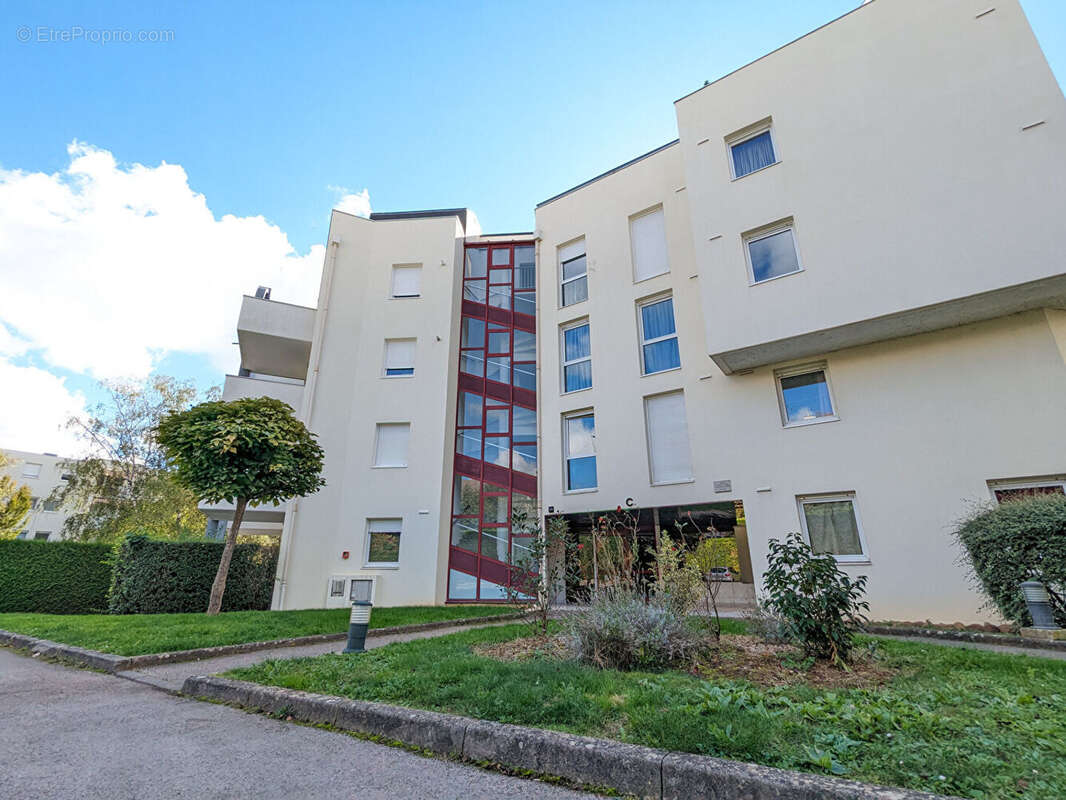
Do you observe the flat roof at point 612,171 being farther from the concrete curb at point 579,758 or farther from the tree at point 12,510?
the tree at point 12,510

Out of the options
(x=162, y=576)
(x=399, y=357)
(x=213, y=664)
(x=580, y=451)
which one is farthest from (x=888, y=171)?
(x=162, y=576)

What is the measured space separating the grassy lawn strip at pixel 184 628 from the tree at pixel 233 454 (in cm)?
182

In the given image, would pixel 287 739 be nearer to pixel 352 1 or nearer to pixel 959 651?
pixel 959 651

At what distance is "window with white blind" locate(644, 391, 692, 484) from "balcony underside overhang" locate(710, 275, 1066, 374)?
1746 mm

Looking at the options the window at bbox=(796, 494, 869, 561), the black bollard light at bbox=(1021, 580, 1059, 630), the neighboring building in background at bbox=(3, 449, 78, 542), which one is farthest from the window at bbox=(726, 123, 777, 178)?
the neighboring building in background at bbox=(3, 449, 78, 542)

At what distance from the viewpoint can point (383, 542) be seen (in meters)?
13.5

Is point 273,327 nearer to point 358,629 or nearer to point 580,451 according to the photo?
point 580,451

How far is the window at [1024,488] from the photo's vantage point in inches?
304

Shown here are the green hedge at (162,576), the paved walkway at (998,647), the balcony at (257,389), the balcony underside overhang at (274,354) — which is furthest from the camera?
the balcony underside overhang at (274,354)

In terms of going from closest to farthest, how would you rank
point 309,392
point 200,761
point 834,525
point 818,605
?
point 200,761
point 818,605
point 834,525
point 309,392

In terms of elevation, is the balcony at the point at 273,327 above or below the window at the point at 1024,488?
above

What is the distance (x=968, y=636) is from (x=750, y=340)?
18.8ft

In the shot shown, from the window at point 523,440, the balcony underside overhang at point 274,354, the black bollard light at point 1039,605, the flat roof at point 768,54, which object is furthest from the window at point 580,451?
the balcony underside overhang at point 274,354

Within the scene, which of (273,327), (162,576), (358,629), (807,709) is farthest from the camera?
(273,327)
